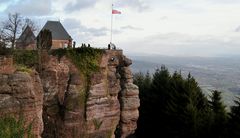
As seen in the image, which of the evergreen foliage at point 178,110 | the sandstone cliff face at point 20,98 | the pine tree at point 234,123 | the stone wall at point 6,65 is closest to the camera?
the sandstone cliff face at point 20,98

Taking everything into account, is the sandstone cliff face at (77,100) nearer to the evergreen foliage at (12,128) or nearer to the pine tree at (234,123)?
the evergreen foliage at (12,128)

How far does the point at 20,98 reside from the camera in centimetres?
2684

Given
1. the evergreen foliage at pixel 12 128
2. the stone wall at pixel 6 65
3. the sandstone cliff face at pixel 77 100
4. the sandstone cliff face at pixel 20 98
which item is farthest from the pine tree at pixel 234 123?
the stone wall at pixel 6 65

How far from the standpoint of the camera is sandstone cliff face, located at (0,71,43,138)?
2625cm

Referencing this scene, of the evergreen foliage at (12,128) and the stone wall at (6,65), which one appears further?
the stone wall at (6,65)

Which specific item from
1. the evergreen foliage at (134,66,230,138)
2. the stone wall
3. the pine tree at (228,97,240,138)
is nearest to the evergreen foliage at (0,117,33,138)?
the stone wall

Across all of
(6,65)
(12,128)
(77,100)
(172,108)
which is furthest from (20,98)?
(172,108)

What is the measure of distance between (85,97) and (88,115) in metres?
1.70

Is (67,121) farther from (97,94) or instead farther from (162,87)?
(162,87)

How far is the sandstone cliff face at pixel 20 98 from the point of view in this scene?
26.2 metres

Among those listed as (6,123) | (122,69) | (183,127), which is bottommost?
(183,127)

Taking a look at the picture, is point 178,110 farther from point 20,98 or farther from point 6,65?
point 6,65

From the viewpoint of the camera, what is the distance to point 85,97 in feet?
116

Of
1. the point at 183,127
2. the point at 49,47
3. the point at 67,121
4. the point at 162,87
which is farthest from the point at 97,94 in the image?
the point at 162,87
